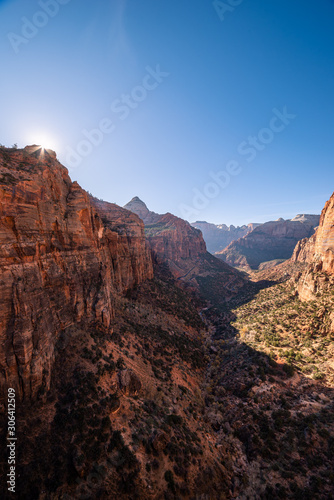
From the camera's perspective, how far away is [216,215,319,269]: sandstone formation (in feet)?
490

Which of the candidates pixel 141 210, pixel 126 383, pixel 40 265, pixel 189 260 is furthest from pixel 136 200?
pixel 126 383

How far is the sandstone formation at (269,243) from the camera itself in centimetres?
14950

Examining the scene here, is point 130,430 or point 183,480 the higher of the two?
point 130,430

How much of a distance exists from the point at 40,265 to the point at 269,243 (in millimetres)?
185074

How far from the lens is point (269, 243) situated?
165250 millimetres

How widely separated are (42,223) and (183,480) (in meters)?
23.5

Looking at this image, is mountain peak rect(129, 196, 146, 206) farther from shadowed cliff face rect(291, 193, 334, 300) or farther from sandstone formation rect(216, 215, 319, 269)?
shadowed cliff face rect(291, 193, 334, 300)

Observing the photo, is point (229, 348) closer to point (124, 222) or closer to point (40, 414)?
point (40, 414)

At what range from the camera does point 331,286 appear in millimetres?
30016

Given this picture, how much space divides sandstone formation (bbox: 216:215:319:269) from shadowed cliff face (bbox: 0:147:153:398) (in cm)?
13658

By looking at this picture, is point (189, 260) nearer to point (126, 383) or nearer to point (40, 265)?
point (126, 383)

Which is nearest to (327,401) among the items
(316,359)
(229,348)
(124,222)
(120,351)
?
(316,359)

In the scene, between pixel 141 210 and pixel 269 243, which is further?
pixel 269 243

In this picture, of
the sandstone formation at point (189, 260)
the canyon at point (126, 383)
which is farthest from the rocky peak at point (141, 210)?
the canyon at point (126, 383)
